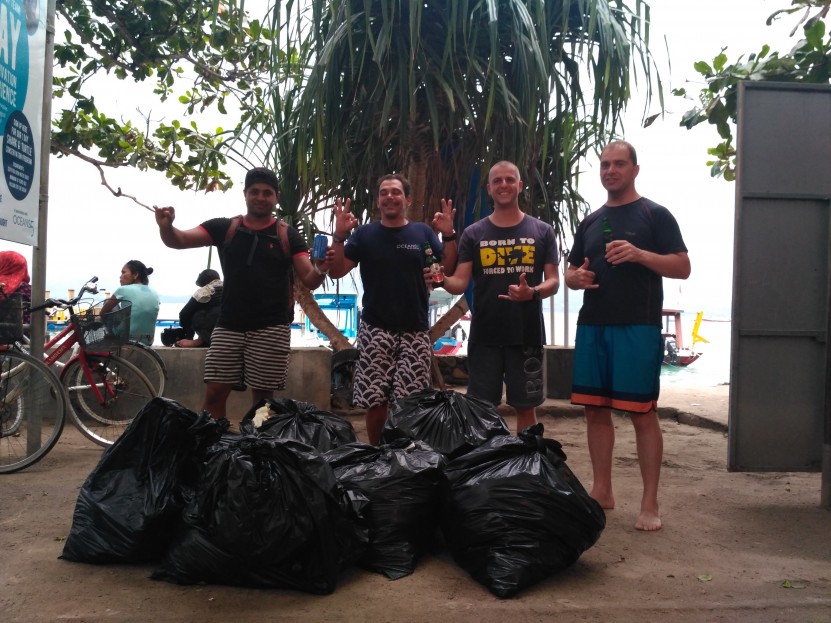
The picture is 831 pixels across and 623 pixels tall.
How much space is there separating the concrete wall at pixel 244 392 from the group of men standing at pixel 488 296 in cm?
214

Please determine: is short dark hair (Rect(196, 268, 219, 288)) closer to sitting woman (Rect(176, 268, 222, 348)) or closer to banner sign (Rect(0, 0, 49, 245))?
sitting woman (Rect(176, 268, 222, 348))

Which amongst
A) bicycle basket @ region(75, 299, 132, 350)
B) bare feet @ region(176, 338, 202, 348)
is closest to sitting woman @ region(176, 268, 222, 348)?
bare feet @ region(176, 338, 202, 348)

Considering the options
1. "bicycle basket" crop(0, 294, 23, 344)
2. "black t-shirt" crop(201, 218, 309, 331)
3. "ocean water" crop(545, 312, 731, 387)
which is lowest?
"ocean water" crop(545, 312, 731, 387)

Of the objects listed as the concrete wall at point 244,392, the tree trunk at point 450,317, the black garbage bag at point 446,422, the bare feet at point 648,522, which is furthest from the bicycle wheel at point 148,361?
the bare feet at point 648,522

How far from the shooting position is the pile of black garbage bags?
241 centimetres

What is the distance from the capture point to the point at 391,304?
367 cm

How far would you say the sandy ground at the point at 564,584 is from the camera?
2285 millimetres

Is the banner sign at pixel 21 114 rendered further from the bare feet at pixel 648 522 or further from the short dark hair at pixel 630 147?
the bare feet at pixel 648 522

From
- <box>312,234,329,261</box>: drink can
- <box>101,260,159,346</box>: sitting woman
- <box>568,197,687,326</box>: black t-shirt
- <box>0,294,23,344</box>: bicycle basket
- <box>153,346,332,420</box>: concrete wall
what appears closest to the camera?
<box>568,197,687,326</box>: black t-shirt

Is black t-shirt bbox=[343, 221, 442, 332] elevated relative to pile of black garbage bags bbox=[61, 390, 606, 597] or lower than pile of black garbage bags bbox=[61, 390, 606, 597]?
elevated

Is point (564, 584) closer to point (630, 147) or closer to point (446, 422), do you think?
point (446, 422)

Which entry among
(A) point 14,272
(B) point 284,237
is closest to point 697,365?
(A) point 14,272

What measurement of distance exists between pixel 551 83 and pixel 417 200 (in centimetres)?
137

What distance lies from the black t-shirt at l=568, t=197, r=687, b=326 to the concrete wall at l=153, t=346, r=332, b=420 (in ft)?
10.3
